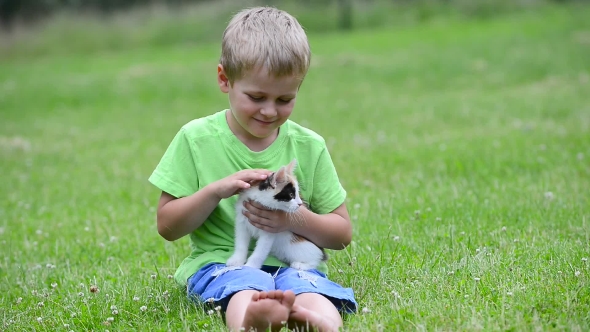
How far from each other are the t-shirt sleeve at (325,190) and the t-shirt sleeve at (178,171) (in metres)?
0.66

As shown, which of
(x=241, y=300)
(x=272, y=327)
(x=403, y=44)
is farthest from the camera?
(x=403, y=44)

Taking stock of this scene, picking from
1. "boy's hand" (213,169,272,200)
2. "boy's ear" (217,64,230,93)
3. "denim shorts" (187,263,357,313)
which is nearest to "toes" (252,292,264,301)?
"denim shorts" (187,263,357,313)

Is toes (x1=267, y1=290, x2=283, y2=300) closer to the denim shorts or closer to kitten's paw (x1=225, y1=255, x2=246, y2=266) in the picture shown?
the denim shorts

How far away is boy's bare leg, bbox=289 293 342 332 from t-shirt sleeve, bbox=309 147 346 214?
63cm

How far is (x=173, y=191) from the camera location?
3.82 m

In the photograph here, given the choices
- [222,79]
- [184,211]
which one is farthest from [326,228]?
[222,79]

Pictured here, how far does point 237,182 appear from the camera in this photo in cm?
345

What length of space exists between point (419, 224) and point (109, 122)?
975 cm

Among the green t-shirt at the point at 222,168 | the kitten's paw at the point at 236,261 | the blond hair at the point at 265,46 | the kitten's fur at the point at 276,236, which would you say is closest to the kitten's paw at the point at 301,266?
the kitten's fur at the point at 276,236

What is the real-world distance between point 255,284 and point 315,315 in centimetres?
41

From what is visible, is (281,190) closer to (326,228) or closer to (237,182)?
(237,182)

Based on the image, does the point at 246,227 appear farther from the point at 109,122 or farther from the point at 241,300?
the point at 109,122

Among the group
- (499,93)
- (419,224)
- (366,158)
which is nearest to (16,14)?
A: (499,93)

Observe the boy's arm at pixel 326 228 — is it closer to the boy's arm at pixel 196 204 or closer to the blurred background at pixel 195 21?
the boy's arm at pixel 196 204
